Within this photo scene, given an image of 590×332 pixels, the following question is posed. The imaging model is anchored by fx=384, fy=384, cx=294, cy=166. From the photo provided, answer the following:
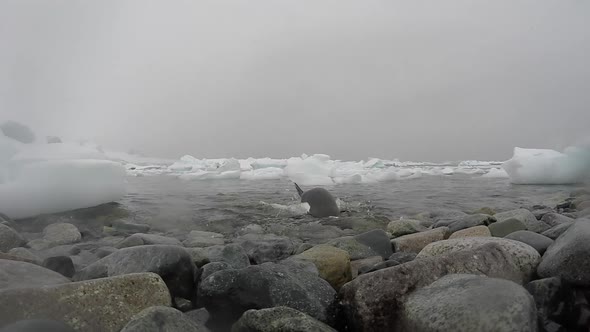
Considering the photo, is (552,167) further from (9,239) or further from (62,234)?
(9,239)

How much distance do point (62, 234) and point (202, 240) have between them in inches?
90.3

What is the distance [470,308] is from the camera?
70.1 inches

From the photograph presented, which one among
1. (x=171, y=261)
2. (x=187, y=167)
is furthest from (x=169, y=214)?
(x=187, y=167)

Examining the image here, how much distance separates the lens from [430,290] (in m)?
2.15

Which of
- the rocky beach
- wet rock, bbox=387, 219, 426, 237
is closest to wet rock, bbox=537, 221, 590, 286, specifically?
the rocky beach

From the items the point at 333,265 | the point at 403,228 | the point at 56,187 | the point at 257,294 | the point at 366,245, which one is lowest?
the point at 403,228

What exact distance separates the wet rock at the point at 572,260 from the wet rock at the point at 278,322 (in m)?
1.58

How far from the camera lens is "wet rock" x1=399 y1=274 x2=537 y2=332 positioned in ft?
5.51

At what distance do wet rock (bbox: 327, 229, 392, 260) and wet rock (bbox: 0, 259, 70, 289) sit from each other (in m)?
2.76

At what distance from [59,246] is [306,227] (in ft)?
12.6

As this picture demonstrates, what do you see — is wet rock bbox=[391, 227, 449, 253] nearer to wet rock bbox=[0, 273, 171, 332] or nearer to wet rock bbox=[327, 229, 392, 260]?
wet rock bbox=[327, 229, 392, 260]

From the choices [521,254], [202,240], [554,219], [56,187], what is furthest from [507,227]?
[56,187]

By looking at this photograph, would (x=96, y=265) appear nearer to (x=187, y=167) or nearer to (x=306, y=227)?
(x=306, y=227)

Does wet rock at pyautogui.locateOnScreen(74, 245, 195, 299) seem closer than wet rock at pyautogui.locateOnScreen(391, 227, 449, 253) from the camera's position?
Yes
